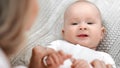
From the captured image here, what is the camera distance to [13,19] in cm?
91

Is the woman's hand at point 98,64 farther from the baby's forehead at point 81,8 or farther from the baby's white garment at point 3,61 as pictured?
the baby's white garment at point 3,61

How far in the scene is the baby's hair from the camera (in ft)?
2.94

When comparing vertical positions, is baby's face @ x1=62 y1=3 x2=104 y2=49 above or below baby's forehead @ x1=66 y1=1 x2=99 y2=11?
below

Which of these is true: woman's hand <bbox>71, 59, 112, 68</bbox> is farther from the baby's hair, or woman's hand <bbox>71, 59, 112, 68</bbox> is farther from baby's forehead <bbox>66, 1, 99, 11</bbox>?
the baby's hair

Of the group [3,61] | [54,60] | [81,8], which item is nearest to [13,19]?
[3,61]

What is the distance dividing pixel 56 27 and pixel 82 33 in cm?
25

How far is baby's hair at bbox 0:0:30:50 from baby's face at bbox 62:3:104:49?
73cm

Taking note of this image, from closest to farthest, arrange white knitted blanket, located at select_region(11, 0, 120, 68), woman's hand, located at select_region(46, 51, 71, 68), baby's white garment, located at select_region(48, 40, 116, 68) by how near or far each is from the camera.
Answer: woman's hand, located at select_region(46, 51, 71, 68) < baby's white garment, located at select_region(48, 40, 116, 68) < white knitted blanket, located at select_region(11, 0, 120, 68)

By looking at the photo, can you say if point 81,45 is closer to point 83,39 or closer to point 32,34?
point 83,39

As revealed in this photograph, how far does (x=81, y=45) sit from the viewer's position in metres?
1.66

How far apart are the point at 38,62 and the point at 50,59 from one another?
0.06 m

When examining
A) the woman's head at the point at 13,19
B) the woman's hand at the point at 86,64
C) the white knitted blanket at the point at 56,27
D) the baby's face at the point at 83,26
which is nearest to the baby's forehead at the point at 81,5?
the baby's face at the point at 83,26

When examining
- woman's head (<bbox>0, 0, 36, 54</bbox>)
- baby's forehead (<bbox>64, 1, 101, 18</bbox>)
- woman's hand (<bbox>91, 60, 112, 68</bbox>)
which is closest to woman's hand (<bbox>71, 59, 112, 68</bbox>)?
woman's hand (<bbox>91, 60, 112, 68</bbox>)

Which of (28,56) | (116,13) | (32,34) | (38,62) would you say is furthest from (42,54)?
(116,13)
